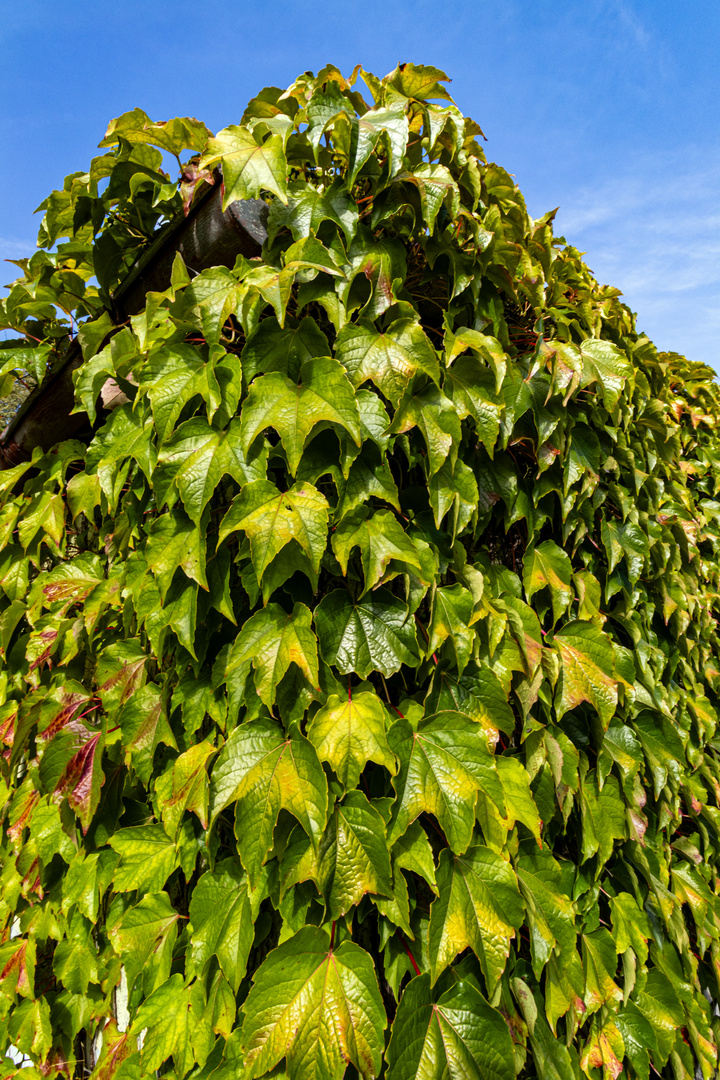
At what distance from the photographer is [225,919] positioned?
4.02ft

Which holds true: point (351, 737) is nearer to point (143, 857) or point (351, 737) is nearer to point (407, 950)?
point (407, 950)

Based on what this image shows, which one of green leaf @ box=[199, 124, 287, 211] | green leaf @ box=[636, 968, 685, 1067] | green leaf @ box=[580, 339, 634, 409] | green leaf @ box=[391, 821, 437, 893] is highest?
green leaf @ box=[199, 124, 287, 211]

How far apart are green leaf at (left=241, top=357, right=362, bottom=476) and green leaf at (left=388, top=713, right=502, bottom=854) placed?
59 cm

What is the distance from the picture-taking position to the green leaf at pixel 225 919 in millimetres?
1176

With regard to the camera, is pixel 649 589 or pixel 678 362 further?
pixel 678 362

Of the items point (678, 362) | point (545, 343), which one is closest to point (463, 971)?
point (545, 343)

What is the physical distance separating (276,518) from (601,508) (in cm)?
121

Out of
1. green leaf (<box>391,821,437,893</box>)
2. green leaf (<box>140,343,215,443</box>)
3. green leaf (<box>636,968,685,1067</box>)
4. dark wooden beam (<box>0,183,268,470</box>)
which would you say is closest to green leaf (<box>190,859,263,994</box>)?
green leaf (<box>391,821,437,893</box>)

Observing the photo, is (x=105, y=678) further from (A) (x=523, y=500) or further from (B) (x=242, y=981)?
(A) (x=523, y=500)

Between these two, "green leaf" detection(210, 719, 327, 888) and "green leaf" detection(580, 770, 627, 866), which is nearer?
"green leaf" detection(210, 719, 327, 888)

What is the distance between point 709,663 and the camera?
3084mm

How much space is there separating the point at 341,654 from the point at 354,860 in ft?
1.24

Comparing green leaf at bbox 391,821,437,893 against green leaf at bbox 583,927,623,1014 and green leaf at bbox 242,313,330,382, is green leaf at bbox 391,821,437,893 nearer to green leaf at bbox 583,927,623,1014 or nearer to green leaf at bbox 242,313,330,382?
green leaf at bbox 583,927,623,1014

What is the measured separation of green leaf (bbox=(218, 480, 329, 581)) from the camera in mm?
1143
